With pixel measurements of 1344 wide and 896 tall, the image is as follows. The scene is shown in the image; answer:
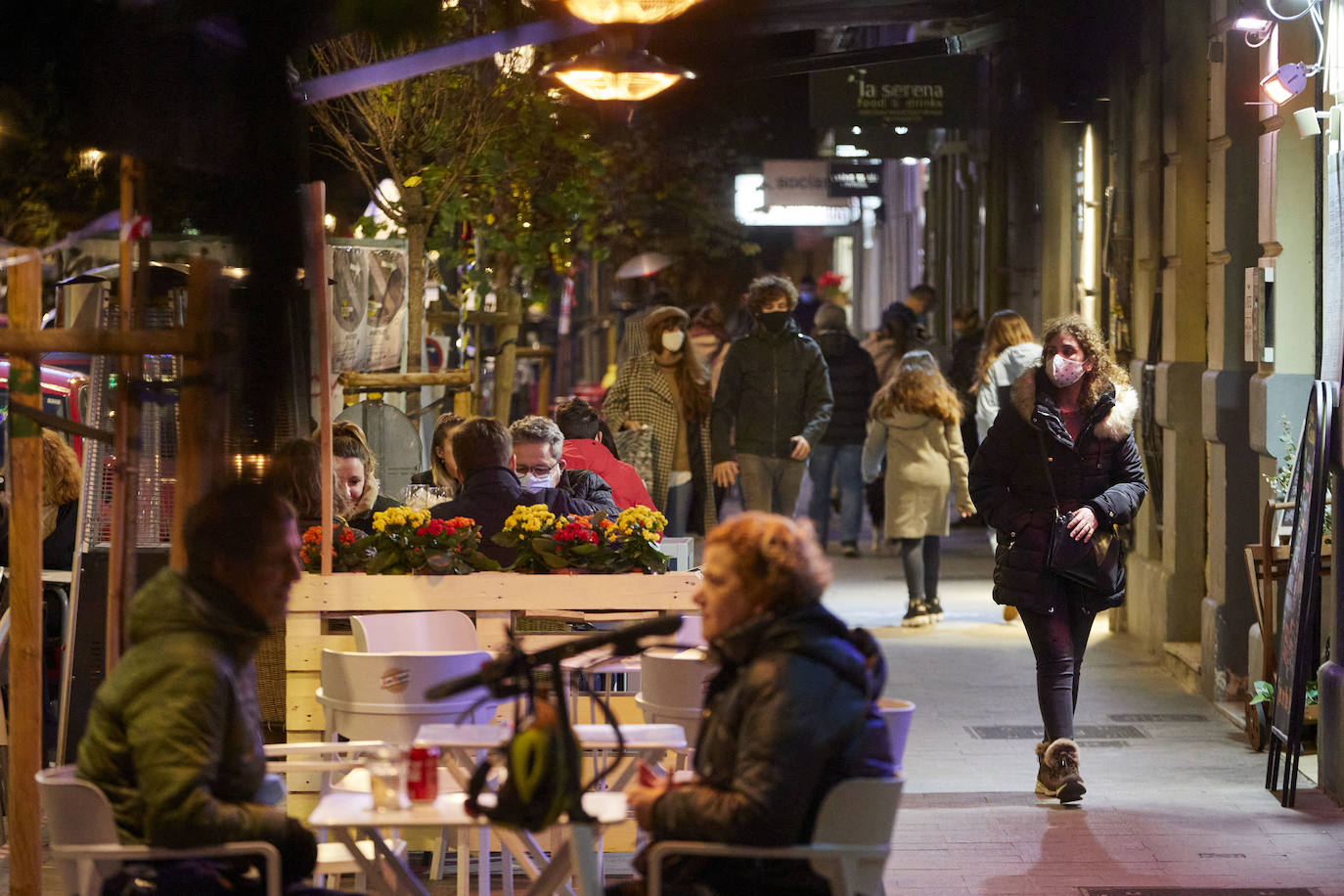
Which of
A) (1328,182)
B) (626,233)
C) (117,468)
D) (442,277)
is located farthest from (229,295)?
(626,233)

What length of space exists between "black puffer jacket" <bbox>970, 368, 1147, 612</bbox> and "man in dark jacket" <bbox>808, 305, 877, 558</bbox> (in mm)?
7036

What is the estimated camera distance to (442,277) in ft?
50.2

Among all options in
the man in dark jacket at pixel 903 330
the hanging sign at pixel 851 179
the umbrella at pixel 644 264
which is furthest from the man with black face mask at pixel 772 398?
the umbrella at pixel 644 264

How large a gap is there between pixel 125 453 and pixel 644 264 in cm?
2153

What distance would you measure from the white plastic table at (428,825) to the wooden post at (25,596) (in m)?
0.91

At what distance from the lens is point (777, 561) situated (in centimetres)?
420

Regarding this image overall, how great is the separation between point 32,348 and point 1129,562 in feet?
27.5

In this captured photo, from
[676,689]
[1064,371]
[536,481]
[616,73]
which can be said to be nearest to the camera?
[676,689]

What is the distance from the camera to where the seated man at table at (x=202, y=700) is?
13.0 feet

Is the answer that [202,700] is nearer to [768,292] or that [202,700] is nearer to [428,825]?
[428,825]

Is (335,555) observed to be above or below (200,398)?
below

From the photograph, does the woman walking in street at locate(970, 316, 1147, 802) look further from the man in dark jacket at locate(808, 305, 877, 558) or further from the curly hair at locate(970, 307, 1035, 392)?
the man in dark jacket at locate(808, 305, 877, 558)

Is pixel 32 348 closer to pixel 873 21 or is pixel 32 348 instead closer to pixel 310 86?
pixel 310 86

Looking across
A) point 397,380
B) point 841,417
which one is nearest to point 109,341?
point 397,380
